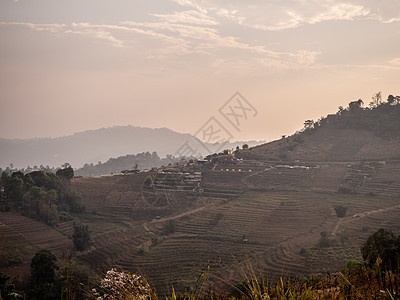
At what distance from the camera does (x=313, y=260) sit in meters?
21.8

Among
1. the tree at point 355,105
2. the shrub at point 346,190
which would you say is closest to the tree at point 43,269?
the shrub at point 346,190

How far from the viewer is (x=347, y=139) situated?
190 ft

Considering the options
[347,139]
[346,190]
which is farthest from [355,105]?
[346,190]

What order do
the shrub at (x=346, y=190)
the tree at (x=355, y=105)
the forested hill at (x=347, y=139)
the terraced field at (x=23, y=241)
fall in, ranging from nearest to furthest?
1. the terraced field at (x=23, y=241)
2. the shrub at (x=346, y=190)
3. the forested hill at (x=347, y=139)
4. the tree at (x=355, y=105)

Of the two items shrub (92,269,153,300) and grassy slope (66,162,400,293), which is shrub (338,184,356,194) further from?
shrub (92,269,153,300)

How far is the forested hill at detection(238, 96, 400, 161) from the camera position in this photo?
51.4 m

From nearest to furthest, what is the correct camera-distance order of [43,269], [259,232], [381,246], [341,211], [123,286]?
[123,286]
[381,246]
[43,269]
[259,232]
[341,211]

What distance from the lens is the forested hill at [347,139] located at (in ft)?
169

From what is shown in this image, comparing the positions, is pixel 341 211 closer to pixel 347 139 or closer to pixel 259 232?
pixel 259 232

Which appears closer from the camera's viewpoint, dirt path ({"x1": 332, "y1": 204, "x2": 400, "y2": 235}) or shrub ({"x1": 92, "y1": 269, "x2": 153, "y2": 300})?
shrub ({"x1": 92, "y1": 269, "x2": 153, "y2": 300})

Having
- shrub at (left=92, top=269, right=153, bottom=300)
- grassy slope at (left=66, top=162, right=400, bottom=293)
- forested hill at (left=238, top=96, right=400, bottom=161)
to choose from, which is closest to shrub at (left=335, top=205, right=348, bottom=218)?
grassy slope at (left=66, top=162, right=400, bottom=293)

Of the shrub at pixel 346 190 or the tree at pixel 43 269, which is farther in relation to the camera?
the shrub at pixel 346 190

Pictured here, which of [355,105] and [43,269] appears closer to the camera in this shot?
[43,269]

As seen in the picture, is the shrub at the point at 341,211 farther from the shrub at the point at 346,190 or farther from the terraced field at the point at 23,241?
the terraced field at the point at 23,241
